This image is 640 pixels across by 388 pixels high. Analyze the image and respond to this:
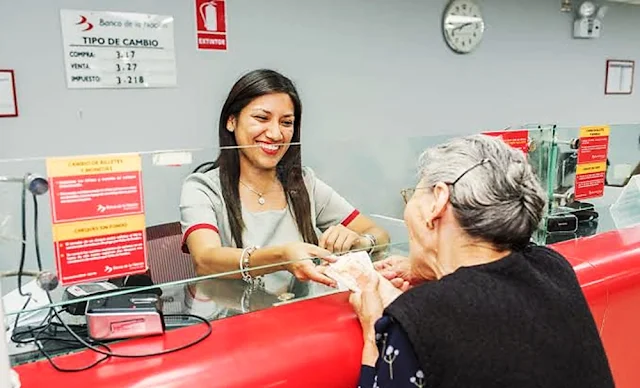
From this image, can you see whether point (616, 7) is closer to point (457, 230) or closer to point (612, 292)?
point (612, 292)

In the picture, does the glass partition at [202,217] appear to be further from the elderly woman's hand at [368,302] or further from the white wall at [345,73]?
the white wall at [345,73]

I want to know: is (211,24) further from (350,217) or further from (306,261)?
(306,261)

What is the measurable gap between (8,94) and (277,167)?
179 centimetres

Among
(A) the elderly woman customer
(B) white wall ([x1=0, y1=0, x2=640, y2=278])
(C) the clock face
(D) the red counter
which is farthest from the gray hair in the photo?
(C) the clock face

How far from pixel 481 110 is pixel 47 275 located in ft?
12.9

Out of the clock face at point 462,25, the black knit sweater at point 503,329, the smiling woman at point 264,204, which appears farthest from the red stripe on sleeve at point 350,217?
the clock face at point 462,25

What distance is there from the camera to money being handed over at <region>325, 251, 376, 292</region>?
1152 millimetres

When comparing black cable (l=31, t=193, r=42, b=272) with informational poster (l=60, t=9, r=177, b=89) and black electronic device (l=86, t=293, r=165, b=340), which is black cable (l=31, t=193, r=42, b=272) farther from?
informational poster (l=60, t=9, r=177, b=89)

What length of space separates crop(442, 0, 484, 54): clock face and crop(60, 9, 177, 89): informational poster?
2.05 metres

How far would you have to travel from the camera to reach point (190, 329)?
3.37ft

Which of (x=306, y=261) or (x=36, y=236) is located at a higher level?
(x=36, y=236)

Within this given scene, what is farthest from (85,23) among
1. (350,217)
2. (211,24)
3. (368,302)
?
(368,302)

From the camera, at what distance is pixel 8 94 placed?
2604 millimetres

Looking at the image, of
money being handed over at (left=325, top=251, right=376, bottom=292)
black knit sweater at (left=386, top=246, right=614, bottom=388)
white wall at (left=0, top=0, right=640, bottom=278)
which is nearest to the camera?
black knit sweater at (left=386, top=246, right=614, bottom=388)
